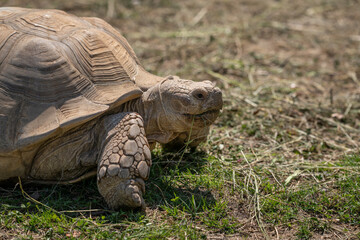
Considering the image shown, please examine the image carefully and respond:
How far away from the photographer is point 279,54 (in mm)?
6715

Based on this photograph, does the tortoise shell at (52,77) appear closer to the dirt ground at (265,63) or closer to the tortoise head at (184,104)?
the tortoise head at (184,104)

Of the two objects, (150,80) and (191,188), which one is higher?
(150,80)

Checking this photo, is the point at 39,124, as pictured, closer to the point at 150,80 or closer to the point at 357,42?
the point at 150,80

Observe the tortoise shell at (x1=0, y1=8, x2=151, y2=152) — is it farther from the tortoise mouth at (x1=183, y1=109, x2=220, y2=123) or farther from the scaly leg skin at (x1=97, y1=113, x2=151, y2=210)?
the tortoise mouth at (x1=183, y1=109, x2=220, y2=123)

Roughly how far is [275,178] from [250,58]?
3172mm

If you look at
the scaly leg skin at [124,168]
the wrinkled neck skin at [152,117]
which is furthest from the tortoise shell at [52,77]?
the scaly leg skin at [124,168]

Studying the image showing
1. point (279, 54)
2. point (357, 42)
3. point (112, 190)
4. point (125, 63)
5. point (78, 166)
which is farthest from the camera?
point (357, 42)

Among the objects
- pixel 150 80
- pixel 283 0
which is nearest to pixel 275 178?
pixel 150 80

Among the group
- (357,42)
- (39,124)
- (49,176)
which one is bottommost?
(357,42)

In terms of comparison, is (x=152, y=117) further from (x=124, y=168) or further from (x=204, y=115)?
(x=124, y=168)

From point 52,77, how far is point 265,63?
3.88 metres

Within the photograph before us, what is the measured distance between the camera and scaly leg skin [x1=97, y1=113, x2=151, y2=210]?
295cm

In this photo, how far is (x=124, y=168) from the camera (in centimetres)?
296

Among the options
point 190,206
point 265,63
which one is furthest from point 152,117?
point 265,63
